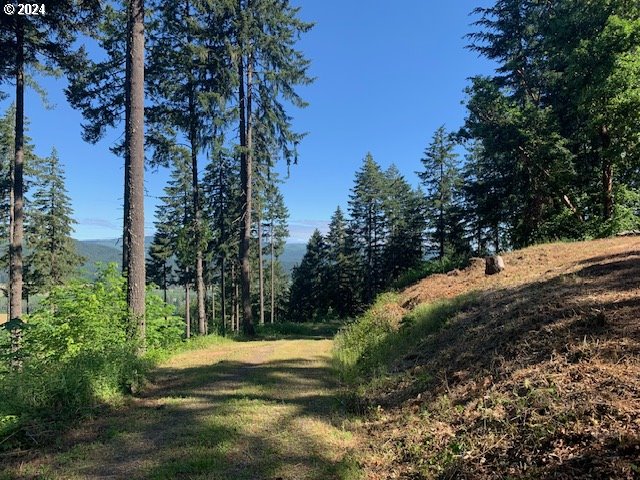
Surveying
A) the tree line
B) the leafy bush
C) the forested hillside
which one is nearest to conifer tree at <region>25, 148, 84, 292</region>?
the forested hillside

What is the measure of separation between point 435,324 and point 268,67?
12.9m

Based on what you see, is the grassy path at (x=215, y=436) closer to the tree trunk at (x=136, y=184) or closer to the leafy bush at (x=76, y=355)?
the leafy bush at (x=76, y=355)

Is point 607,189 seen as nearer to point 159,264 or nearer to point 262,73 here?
point 262,73

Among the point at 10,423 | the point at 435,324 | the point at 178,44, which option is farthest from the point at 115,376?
the point at 178,44

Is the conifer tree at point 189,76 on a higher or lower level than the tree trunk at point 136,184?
higher

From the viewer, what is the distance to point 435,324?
283 inches

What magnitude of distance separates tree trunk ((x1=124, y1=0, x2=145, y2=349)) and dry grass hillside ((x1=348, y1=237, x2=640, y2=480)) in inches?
202

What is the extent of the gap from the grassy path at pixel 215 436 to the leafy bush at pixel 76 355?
45 centimetres

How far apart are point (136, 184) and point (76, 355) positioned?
12.4 feet

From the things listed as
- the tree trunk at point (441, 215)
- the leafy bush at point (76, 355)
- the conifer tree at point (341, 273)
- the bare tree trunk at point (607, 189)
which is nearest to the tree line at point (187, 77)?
the leafy bush at point (76, 355)

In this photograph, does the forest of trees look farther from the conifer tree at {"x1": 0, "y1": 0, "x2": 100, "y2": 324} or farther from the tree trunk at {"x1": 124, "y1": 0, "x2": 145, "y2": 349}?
the conifer tree at {"x1": 0, "y1": 0, "x2": 100, "y2": 324}

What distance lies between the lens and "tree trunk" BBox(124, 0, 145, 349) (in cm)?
794

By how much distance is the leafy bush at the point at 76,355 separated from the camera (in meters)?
4.64

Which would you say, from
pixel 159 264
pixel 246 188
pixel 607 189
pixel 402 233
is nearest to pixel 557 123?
pixel 607 189
